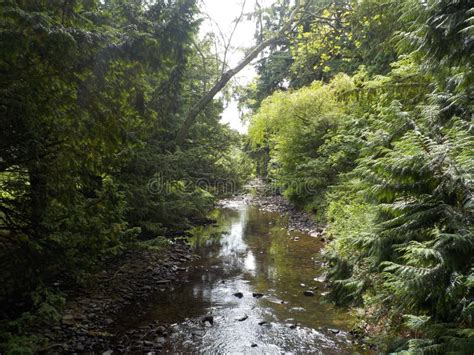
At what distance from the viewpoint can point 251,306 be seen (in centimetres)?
682

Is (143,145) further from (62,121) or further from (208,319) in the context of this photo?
(208,319)

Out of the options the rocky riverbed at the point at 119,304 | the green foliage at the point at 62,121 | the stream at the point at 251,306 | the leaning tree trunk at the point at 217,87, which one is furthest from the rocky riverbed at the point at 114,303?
the leaning tree trunk at the point at 217,87

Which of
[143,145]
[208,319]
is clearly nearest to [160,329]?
[208,319]

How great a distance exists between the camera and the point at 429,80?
5.30 metres

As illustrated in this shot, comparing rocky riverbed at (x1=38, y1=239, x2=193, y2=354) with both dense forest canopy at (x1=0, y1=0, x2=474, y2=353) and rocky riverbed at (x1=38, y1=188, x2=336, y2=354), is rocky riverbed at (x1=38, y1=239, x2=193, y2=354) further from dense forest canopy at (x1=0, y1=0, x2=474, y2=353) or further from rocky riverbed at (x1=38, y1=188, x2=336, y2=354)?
dense forest canopy at (x1=0, y1=0, x2=474, y2=353)

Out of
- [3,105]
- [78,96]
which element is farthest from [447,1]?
[3,105]

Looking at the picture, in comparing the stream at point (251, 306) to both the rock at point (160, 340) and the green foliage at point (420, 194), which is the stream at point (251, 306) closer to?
the rock at point (160, 340)

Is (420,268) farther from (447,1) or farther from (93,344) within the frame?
(93,344)

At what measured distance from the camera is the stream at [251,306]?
17.8 ft

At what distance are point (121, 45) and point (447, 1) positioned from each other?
379 cm

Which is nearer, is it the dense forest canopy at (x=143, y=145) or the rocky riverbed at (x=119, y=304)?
the dense forest canopy at (x=143, y=145)

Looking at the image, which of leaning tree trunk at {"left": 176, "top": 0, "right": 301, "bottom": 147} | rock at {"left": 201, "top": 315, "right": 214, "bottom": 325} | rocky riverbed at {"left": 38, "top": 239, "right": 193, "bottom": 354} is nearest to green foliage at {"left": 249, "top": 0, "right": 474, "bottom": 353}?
rock at {"left": 201, "top": 315, "right": 214, "bottom": 325}

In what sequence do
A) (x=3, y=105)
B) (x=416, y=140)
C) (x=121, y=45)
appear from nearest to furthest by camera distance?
(x=416, y=140), (x=3, y=105), (x=121, y=45)

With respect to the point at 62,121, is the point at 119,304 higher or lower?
lower
